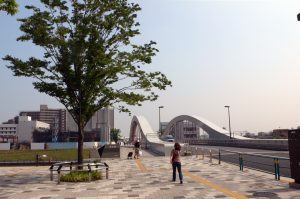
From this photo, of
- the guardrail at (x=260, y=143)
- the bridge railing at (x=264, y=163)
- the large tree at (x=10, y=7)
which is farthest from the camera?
the guardrail at (x=260, y=143)

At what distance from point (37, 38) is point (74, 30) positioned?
1951 millimetres

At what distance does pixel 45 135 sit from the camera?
136 meters

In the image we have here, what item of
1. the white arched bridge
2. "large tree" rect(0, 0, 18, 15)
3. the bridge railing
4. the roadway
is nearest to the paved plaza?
the bridge railing

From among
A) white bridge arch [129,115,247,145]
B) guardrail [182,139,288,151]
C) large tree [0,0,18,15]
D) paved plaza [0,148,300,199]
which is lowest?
paved plaza [0,148,300,199]

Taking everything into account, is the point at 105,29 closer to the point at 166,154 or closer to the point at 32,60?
the point at 32,60

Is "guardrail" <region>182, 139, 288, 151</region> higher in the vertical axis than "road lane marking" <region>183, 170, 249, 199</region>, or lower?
higher

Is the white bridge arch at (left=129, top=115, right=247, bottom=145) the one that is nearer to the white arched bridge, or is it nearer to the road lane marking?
the white arched bridge

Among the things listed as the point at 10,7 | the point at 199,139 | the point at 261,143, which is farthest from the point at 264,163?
the point at 199,139

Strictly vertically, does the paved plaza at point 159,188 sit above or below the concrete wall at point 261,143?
below

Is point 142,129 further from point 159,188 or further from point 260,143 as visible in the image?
point 159,188

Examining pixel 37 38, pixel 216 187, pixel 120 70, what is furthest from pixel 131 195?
pixel 37 38

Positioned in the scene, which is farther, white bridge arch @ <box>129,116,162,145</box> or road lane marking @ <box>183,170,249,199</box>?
white bridge arch @ <box>129,116,162,145</box>

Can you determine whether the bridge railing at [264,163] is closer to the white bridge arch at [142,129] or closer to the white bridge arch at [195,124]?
the white bridge arch at [195,124]

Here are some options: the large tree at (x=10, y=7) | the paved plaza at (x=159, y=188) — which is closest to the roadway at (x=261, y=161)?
the paved plaza at (x=159, y=188)
